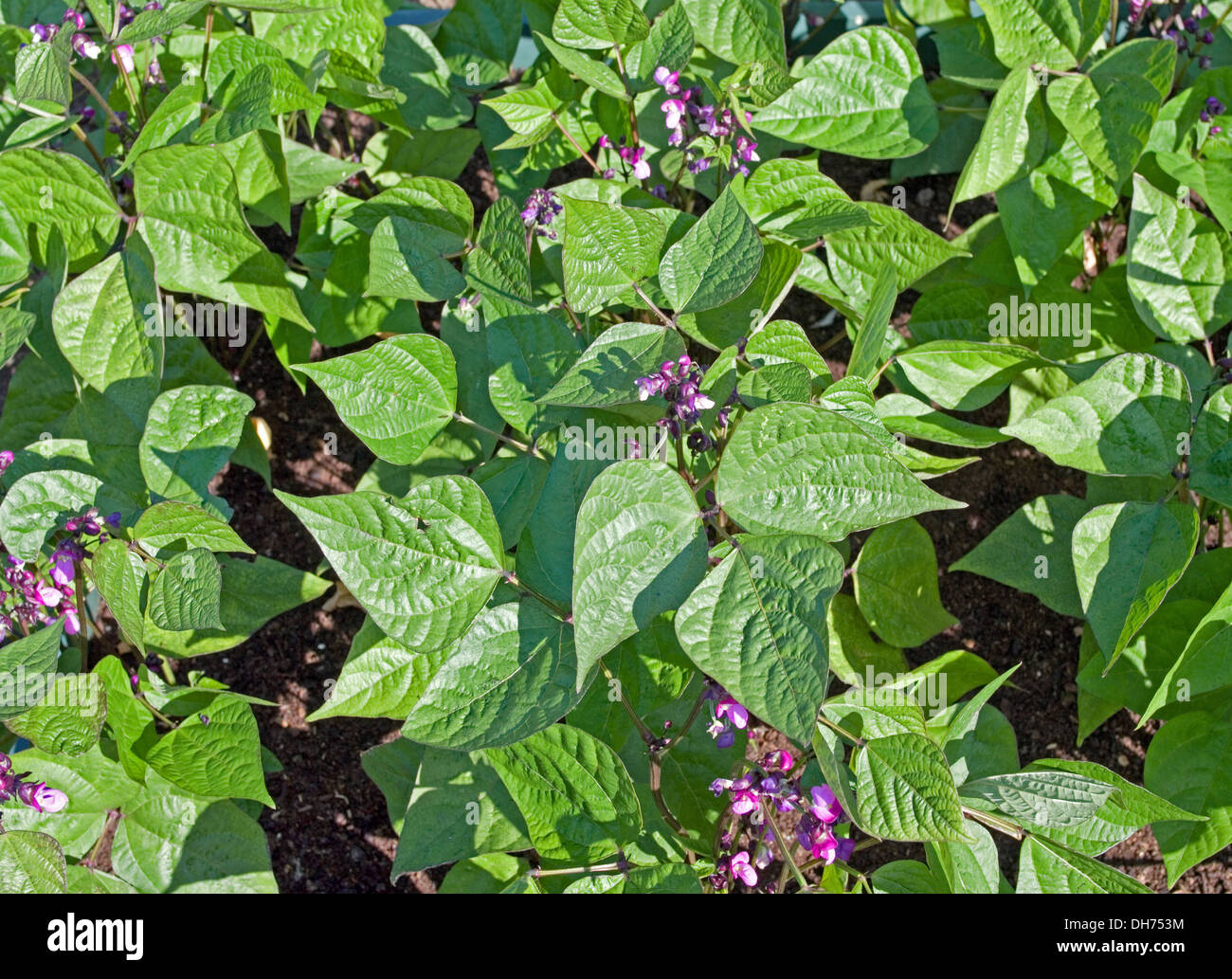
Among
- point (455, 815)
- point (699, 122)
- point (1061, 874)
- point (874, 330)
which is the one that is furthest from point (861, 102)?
point (455, 815)

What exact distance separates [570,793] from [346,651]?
0.89m

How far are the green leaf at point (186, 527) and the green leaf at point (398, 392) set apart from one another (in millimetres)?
266

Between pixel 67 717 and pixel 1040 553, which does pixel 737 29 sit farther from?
pixel 67 717

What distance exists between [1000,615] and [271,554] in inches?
62.5

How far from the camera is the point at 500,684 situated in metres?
1.40

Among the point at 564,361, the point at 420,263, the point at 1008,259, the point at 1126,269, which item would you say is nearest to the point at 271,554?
the point at 420,263

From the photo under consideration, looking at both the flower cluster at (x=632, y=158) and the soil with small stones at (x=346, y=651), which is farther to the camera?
the soil with small stones at (x=346, y=651)

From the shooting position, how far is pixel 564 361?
1.63 meters

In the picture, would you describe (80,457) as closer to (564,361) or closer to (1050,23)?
(564,361)

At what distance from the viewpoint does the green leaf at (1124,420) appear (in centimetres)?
164

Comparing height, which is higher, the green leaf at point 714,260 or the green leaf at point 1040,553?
the green leaf at point 714,260

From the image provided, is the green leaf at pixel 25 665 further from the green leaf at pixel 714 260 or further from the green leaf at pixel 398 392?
the green leaf at pixel 714 260

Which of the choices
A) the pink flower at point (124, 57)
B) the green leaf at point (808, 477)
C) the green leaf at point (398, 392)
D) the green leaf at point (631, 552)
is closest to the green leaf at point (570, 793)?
the green leaf at point (631, 552)

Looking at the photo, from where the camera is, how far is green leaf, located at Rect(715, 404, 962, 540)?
1.24 m
